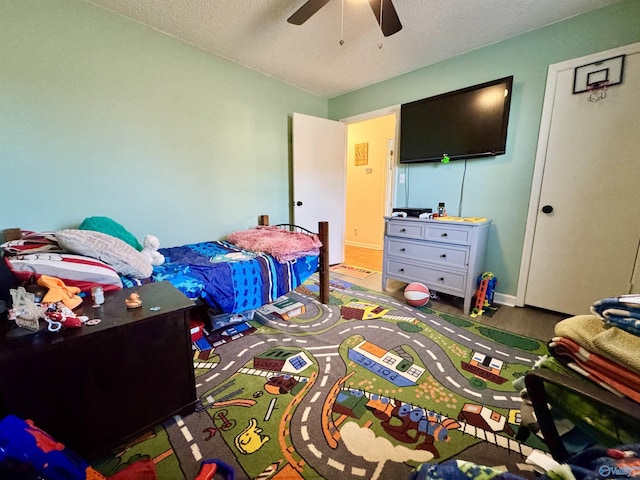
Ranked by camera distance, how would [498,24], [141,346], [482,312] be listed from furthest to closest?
[482,312], [498,24], [141,346]

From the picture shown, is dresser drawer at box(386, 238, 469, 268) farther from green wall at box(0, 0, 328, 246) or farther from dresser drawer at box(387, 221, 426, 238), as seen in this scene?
green wall at box(0, 0, 328, 246)

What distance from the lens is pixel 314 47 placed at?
2570mm

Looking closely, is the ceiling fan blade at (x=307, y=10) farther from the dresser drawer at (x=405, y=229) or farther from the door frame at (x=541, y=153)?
the door frame at (x=541, y=153)

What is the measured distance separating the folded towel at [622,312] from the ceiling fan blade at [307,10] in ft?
6.79

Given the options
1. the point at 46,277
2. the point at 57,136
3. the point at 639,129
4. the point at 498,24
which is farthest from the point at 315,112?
the point at 46,277

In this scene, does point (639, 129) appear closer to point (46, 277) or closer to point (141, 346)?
point (141, 346)

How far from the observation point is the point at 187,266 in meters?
1.92

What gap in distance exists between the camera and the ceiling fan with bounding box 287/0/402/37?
163cm

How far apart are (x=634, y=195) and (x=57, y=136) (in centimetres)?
448

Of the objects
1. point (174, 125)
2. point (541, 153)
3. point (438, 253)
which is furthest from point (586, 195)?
point (174, 125)

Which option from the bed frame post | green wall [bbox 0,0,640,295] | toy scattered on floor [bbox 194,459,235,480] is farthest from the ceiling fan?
toy scattered on floor [bbox 194,459,235,480]

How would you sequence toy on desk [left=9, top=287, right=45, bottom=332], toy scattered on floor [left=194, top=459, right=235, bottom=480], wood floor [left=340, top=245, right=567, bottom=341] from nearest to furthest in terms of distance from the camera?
1. toy scattered on floor [left=194, top=459, right=235, bottom=480]
2. toy on desk [left=9, top=287, right=45, bottom=332]
3. wood floor [left=340, top=245, right=567, bottom=341]

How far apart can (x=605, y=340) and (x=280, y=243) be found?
1.96 meters

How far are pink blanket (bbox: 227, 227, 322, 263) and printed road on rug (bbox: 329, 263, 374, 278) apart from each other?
126 centimetres
